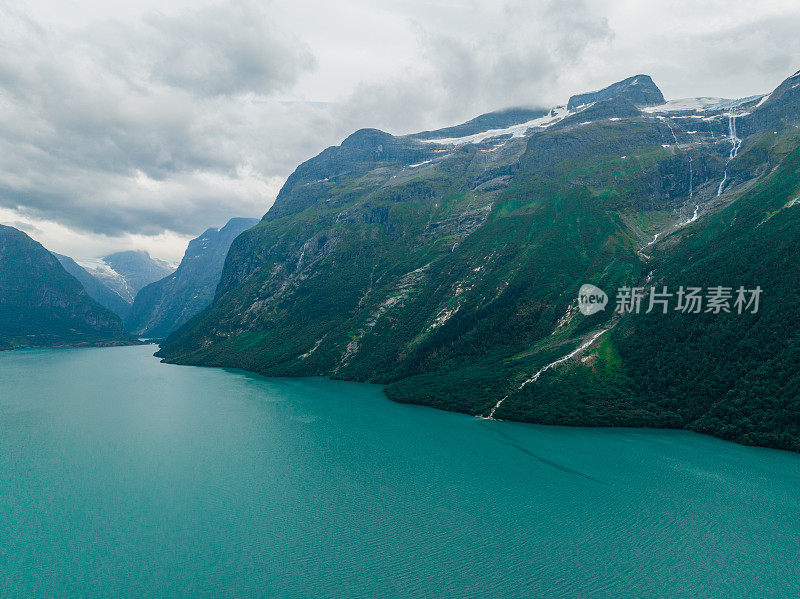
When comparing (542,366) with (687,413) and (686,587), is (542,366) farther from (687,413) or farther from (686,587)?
(686,587)

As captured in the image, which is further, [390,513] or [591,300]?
[591,300]

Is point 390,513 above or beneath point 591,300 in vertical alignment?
beneath

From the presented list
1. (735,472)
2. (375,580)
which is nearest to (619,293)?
(735,472)

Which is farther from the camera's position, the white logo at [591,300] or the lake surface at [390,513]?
the white logo at [591,300]

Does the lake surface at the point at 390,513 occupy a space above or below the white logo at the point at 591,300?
below
